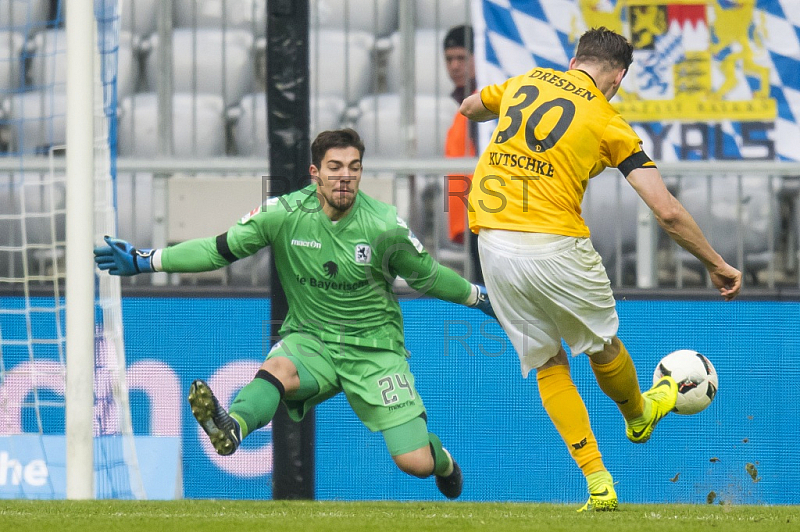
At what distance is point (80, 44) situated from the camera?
5.75 metres

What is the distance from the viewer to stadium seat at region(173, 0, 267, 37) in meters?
7.57

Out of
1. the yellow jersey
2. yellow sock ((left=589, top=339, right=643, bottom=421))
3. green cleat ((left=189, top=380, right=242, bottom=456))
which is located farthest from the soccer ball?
green cleat ((left=189, top=380, right=242, bottom=456))

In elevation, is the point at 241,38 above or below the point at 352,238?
Result: above

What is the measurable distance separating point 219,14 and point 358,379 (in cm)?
332

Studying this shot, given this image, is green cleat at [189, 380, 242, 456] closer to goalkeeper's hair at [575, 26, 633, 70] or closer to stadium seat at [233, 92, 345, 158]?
goalkeeper's hair at [575, 26, 633, 70]

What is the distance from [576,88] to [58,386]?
4017 mm

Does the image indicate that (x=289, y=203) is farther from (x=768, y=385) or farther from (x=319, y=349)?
(x=768, y=385)

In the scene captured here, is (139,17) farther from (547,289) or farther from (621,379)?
(621,379)

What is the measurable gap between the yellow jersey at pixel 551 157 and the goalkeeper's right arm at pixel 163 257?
118 cm

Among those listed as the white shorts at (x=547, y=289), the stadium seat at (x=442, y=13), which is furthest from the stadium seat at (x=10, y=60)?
the white shorts at (x=547, y=289)

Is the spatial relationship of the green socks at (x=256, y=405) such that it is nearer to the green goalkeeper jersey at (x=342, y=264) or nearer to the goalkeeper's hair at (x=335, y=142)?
the green goalkeeper jersey at (x=342, y=264)

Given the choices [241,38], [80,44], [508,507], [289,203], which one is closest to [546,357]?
[508,507]

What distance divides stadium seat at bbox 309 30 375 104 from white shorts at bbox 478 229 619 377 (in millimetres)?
3274

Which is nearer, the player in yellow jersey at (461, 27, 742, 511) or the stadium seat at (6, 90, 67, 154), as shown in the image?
the player in yellow jersey at (461, 27, 742, 511)
